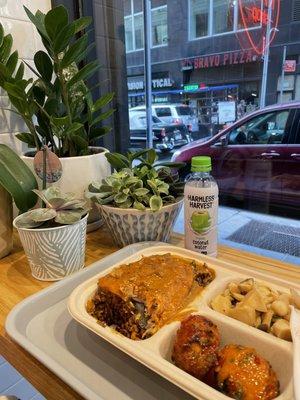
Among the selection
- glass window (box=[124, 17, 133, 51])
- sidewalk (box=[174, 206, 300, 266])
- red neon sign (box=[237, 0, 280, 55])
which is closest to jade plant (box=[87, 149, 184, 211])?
sidewalk (box=[174, 206, 300, 266])

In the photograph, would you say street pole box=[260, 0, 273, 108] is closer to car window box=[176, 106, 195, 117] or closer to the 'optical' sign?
the 'optical' sign

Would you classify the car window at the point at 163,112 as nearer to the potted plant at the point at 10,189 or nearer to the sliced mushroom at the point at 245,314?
the potted plant at the point at 10,189

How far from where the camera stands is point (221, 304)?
55cm

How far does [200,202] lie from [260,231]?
0.60 meters

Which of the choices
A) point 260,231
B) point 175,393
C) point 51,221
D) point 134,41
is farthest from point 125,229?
point 134,41

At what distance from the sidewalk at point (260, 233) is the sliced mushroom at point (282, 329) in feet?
1.69

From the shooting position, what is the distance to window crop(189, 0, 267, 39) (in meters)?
0.93

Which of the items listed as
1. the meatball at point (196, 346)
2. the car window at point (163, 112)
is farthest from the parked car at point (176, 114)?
the meatball at point (196, 346)

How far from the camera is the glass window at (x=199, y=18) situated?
103cm

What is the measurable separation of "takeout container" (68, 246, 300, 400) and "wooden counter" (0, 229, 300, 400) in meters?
0.09

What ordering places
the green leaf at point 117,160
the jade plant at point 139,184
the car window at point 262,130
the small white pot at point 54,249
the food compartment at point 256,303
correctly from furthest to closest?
the car window at point 262,130, the green leaf at point 117,160, the jade plant at point 139,184, the small white pot at point 54,249, the food compartment at point 256,303

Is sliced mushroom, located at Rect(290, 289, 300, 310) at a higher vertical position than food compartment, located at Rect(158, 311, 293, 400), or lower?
higher

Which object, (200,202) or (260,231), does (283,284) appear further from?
(260,231)

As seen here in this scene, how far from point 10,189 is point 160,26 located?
75cm
